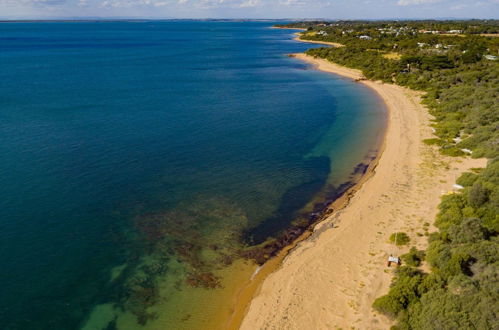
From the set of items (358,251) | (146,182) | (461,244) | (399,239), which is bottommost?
(146,182)

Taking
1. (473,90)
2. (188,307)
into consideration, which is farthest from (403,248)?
(473,90)

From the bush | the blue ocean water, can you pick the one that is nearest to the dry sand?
the bush

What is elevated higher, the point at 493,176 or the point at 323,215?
the point at 493,176

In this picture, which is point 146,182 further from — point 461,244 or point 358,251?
point 461,244

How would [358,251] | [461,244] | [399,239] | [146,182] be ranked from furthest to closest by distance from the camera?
[146,182] → [399,239] → [358,251] → [461,244]

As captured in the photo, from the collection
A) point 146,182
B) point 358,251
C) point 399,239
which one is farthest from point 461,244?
point 146,182

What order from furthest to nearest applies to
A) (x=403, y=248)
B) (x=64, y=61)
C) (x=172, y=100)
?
(x=64, y=61), (x=172, y=100), (x=403, y=248)

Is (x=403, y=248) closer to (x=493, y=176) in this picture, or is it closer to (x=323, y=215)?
(x=323, y=215)
